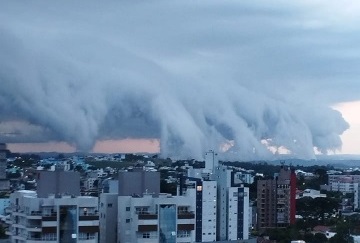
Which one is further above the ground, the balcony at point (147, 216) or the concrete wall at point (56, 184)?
the concrete wall at point (56, 184)

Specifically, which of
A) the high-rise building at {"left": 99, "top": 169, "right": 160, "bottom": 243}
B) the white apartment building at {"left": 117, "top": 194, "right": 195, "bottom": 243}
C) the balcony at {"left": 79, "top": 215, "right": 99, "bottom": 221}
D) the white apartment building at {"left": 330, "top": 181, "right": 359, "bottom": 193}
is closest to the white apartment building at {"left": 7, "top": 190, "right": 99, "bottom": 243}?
the balcony at {"left": 79, "top": 215, "right": 99, "bottom": 221}

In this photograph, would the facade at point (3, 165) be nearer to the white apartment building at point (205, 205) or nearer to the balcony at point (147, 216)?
the white apartment building at point (205, 205)

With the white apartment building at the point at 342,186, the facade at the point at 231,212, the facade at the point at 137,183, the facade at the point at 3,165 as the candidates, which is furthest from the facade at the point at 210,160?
the white apartment building at the point at 342,186

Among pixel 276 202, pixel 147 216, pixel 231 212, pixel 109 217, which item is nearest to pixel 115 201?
pixel 109 217

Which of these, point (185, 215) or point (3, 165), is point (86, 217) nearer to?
point (185, 215)

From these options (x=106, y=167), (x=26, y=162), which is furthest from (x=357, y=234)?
(x=26, y=162)

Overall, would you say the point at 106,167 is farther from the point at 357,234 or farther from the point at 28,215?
the point at 28,215
